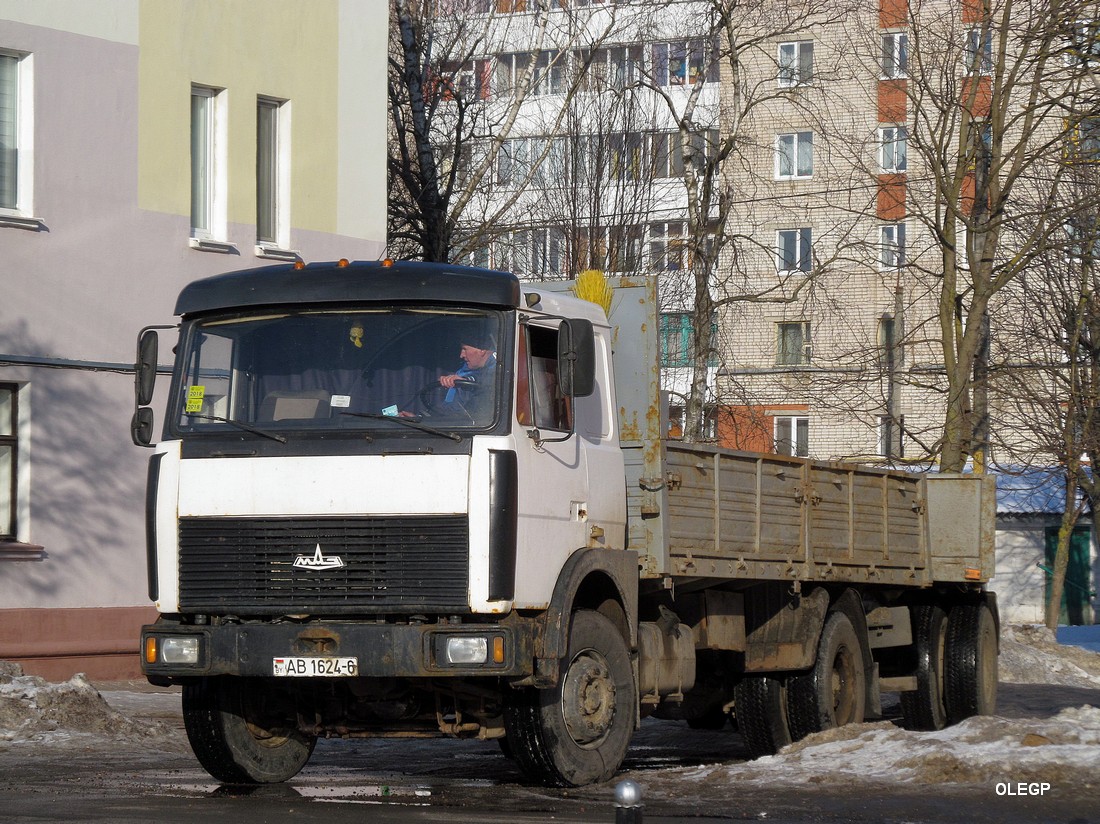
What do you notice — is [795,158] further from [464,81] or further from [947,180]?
[947,180]

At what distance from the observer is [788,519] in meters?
12.1

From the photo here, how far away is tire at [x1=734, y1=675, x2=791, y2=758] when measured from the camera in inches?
484

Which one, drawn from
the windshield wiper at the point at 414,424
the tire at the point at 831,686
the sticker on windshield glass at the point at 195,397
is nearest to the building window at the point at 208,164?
the tire at the point at 831,686

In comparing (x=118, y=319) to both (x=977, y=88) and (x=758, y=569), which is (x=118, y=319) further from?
(x=977, y=88)

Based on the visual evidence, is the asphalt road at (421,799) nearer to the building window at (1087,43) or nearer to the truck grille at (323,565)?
the truck grille at (323,565)

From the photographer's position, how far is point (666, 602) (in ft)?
36.2

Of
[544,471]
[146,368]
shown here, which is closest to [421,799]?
[544,471]

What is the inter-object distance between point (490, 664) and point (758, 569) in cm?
326

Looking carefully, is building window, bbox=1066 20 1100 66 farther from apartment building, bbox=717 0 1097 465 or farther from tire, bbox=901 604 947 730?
tire, bbox=901 604 947 730

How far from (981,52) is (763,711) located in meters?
13.4

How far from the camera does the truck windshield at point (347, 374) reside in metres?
9.10

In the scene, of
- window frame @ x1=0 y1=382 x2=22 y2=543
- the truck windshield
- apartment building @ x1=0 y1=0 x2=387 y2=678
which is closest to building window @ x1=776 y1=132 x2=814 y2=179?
apartment building @ x1=0 y1=0 x2=387 y2=678

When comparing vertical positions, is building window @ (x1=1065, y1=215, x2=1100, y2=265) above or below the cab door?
above

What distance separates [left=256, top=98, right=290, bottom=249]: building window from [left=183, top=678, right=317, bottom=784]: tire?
37.1 feet
